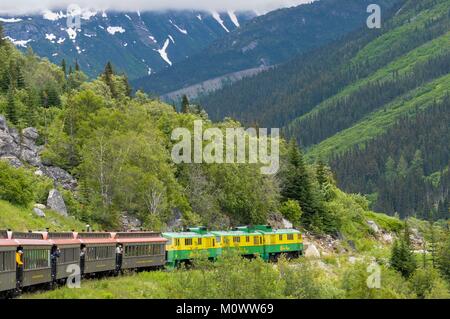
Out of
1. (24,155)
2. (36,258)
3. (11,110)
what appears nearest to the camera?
(36,258)

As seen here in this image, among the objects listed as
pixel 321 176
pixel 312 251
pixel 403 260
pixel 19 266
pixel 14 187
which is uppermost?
pixel 321 176

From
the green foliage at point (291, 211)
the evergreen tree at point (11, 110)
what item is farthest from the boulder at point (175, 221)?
the evergreen tree at point (11, 110)

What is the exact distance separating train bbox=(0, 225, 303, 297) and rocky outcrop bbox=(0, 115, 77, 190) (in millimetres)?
21792

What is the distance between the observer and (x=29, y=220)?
68.2 m

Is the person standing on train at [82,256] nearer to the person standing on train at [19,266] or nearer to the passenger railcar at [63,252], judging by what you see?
the passenger railcar at [63,252]

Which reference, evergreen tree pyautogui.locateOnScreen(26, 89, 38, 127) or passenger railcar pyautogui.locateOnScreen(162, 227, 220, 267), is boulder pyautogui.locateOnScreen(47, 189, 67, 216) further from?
evergreen tree pyautogui.locateOnScreen(26, 89, 38, 127)

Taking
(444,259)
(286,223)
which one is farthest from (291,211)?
(444,259)

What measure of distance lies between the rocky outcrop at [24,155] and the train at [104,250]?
2179 centimetres

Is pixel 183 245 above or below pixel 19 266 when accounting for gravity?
above

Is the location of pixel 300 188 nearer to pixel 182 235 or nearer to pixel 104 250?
pixel 182 235

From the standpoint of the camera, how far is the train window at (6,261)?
3660cm

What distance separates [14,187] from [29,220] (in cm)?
414

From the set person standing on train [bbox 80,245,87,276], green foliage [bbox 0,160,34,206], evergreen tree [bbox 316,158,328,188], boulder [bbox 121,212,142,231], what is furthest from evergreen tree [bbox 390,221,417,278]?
evergreen tree [bbox 316,158,328,188]
